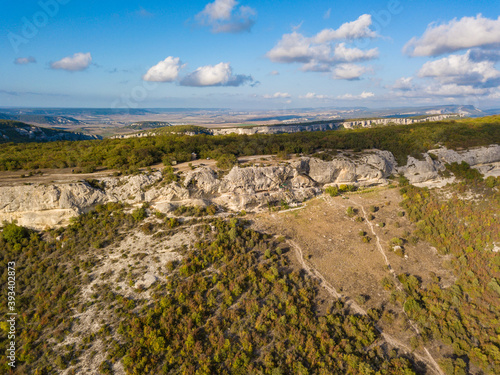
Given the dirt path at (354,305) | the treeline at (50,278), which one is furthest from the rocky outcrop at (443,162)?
the treeline at (50,278)

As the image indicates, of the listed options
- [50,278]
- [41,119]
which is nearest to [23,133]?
[50,278]

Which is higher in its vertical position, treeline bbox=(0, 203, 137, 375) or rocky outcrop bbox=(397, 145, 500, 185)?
rocky outcrop bbox=(397, 145, 500, 185)

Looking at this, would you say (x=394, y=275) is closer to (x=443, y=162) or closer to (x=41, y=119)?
(x=443, y=162)

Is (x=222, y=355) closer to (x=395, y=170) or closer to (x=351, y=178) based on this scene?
(x=351, y=178)

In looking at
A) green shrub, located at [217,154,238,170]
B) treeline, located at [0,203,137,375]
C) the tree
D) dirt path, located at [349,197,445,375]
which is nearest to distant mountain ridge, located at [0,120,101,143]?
the tree

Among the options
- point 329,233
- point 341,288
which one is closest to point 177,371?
point 341,288

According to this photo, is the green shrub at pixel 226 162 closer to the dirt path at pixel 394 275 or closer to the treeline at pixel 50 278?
the treeline at pixel 50 278

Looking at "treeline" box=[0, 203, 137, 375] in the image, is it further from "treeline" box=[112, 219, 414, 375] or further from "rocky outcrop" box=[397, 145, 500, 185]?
"rocky outcrop" box=[397, 145, 500, 185]
